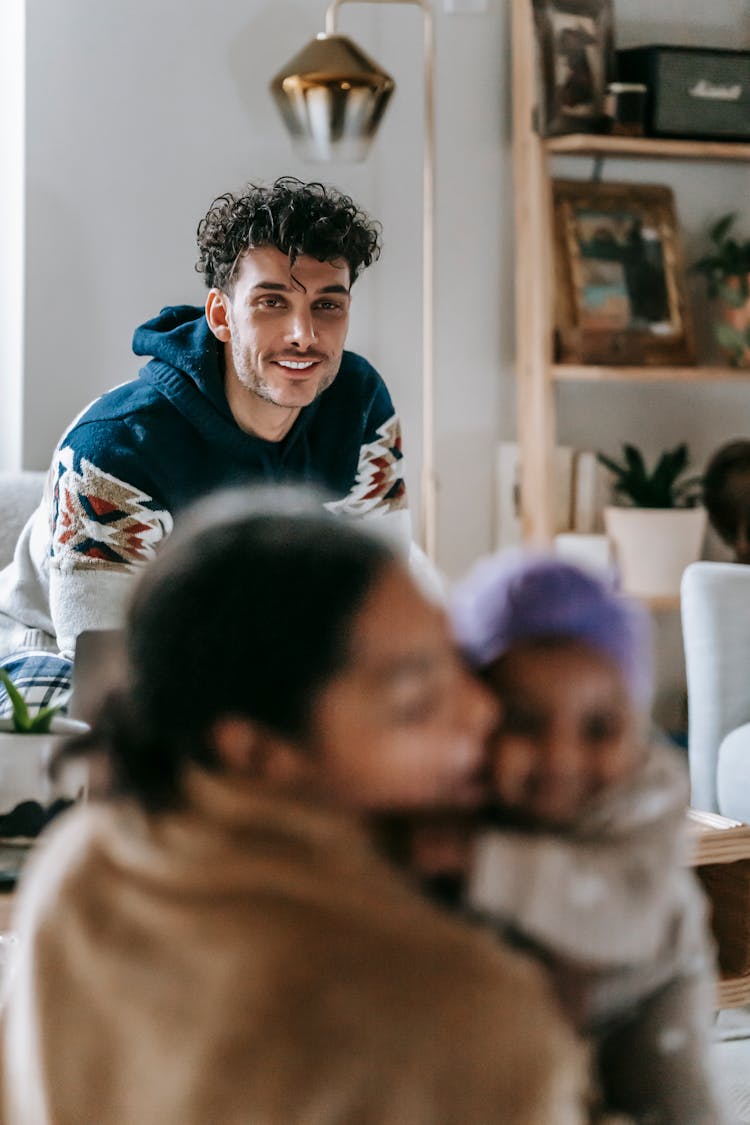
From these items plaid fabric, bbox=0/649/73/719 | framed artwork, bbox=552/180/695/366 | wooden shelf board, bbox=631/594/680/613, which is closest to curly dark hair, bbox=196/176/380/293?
plaid fabric, bbox=0/649/73/719

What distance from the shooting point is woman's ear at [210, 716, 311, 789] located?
0.55 meters

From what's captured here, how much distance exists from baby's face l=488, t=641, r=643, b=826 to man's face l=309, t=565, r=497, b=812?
31 mm

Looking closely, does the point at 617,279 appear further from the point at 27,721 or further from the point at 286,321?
the point at 27,721

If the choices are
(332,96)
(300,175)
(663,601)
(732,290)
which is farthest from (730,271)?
(332,96)

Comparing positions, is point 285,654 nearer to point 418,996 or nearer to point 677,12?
point 418,996

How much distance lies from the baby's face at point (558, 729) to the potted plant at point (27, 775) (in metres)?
0.64

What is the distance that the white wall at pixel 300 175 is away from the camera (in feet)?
9.75

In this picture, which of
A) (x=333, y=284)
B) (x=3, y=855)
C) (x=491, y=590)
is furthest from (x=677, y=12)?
(x=491, y=590)

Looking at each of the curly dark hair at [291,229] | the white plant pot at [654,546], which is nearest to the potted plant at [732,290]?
the white plant pot at [654,546]

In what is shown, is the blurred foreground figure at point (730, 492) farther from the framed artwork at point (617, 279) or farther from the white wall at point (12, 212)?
the white wall at point (12, 212)

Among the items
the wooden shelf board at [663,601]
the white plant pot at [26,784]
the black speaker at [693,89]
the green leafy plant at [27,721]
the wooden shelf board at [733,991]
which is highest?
the black speaker at [693,89]

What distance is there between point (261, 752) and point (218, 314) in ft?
5.28

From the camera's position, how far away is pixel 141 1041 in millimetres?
551

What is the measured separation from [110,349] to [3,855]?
6.31 ft
